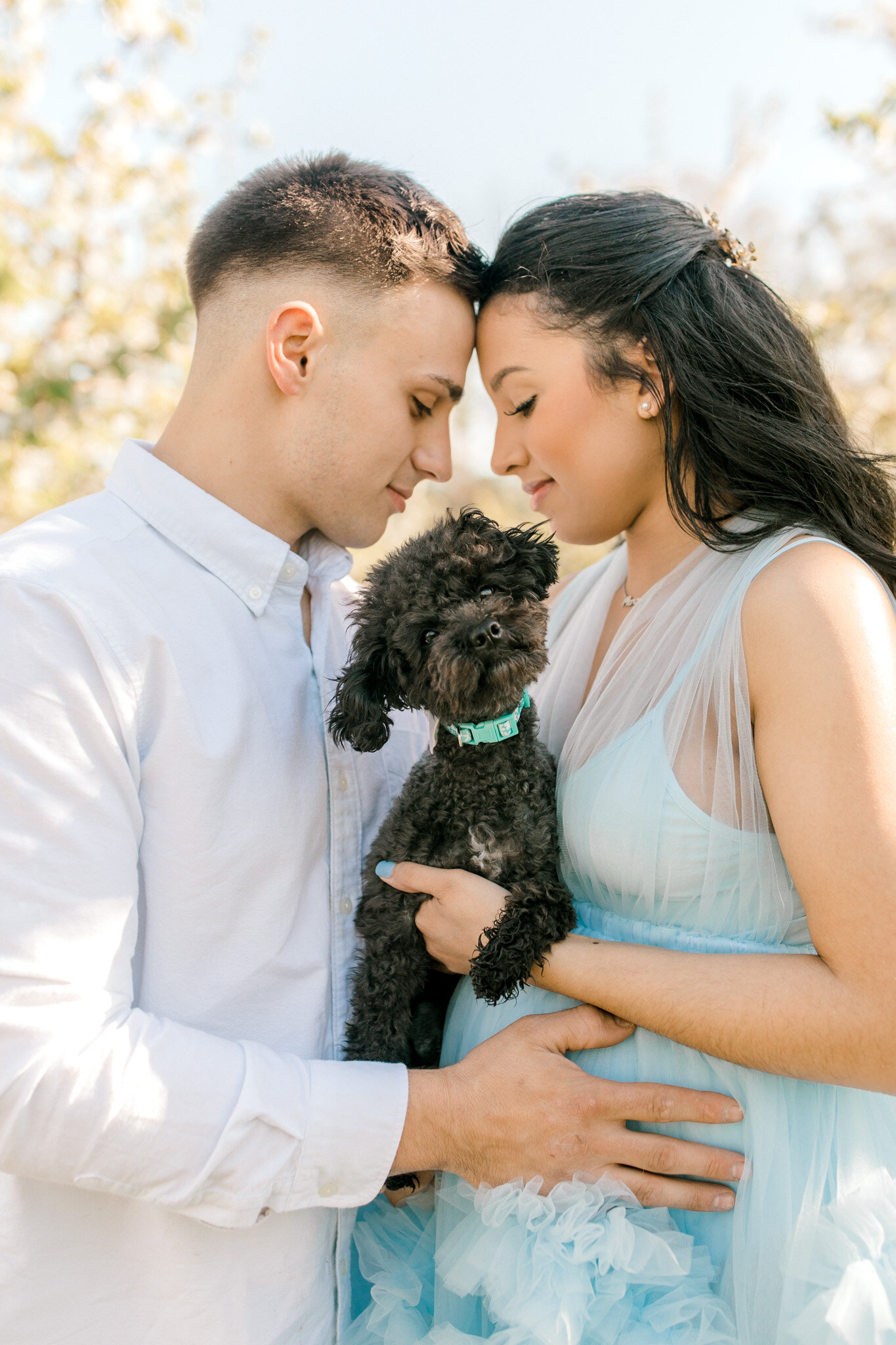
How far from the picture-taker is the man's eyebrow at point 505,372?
2412 millimetres

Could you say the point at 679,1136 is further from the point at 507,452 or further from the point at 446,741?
the point at 507,452

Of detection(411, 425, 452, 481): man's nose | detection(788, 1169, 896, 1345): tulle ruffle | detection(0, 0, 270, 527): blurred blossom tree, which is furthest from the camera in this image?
detection(0, 0, 270, 527): blurred blossom tree

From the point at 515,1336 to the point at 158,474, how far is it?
197cm

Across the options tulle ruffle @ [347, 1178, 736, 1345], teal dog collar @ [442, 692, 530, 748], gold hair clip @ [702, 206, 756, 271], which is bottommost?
tulle ruffle @ [347, 1178, 736, 1345]

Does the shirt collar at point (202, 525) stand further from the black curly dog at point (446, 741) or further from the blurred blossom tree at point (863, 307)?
the blurred blossom tree at point (863, 307)

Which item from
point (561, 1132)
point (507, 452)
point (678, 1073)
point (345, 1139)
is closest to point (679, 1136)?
point (678, 1073)

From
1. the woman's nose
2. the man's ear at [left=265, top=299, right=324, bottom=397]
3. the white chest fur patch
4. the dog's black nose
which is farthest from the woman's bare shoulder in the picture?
the man's ear at [left=265, top=299, right=324, bottom=397]

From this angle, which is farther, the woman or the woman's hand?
the woman's hand

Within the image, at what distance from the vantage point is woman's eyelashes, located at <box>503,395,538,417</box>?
2428 millimetres

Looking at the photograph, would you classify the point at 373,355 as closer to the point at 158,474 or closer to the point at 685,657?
the point at 158,474

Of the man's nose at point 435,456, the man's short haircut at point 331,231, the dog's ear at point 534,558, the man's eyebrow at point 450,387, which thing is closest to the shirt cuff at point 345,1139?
the dog's ear at point 534,558

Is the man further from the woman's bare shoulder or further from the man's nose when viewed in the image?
the woman's bare shoulder

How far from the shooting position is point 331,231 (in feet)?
7.54

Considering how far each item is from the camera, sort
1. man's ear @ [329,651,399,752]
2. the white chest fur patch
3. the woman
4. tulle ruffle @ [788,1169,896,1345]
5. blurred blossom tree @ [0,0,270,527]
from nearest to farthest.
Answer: tulle ruffle @ [788,1169,896,1345] < the woman < man's ear @ [329,651,399,752] < the white chest fur patch < blurred blossom tree @ [0,0,270,527]
